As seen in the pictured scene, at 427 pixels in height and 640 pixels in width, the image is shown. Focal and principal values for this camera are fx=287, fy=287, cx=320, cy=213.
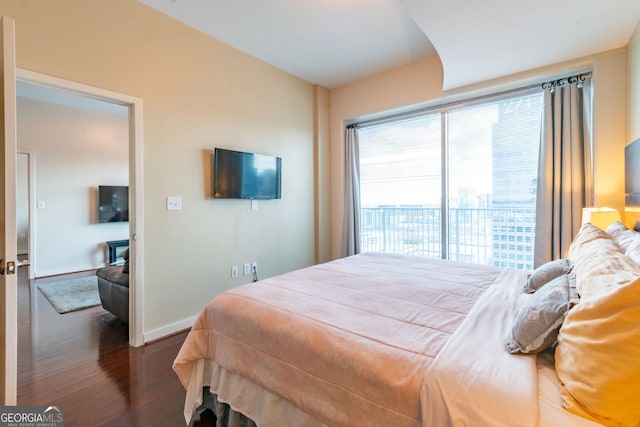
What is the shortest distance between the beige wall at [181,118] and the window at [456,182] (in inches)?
52.9

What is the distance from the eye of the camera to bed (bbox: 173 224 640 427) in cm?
83

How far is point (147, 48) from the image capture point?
258cm

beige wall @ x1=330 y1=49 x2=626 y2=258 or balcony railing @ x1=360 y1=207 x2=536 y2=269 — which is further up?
beige wall @ x1=330 y1=49 x2=626 y2=258

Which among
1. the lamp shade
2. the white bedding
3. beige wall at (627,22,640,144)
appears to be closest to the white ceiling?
beige wall at (627,22,640,144)

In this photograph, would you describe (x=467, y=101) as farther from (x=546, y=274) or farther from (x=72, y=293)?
(x=72, y=293)

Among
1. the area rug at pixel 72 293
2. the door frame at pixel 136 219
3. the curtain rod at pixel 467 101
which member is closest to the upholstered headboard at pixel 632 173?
the curtain rod at pixel 467 101

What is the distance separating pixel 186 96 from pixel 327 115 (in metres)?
2.21

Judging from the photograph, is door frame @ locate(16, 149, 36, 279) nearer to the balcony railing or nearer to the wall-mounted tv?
the wall-mounted tv

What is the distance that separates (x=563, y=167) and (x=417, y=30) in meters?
1.98

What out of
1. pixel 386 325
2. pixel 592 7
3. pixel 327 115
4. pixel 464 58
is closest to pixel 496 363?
pixel 386 325

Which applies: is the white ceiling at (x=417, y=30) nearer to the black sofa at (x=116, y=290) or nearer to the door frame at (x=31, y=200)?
the black sofa at (x=116, y=290)

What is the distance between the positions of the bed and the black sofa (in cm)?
159

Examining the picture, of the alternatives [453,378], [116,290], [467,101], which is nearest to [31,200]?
[116,290]

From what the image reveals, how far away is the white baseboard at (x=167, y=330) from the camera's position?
2.60 m
